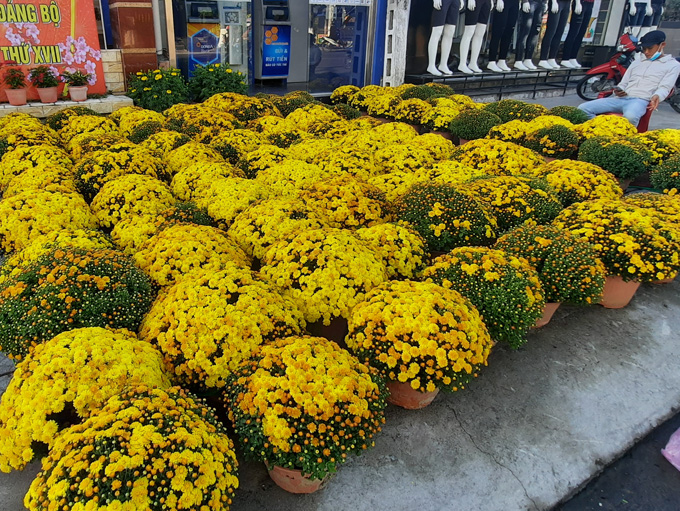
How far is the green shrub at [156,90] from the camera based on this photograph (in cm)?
762

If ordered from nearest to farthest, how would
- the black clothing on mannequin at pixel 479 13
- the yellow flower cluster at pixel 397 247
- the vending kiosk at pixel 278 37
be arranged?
the yellow flower cluster at pixel 397 247, the vending kiosk at pixel 278 37, the black clothing on mannequin at pixel 479 13

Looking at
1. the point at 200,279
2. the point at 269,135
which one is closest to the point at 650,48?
the point at 269,135

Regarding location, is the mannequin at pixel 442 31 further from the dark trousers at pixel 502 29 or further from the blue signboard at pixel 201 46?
the blue signboard at pixel 201 46

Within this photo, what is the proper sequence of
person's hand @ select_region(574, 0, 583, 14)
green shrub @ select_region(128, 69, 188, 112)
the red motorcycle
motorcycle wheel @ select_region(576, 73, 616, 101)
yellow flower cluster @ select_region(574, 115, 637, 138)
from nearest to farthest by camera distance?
yellow flower cluster @ select_region(574, 115, 637, 138) → green shrub @ select_region(128, 69, 188, 112) → the red motorcycle → motorcycle wheel @ select_region(576, 73, 616, 101) → person's hand @ select_region(574, 0, 583, 14)

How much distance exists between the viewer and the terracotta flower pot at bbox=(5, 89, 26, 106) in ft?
22.1

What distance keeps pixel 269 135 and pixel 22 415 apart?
14.3 feet

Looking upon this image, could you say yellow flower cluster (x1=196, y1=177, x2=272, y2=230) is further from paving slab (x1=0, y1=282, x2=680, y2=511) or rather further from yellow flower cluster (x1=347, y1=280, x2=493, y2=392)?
paving slab (x1=0, y1=282, x2=680, y2=511)

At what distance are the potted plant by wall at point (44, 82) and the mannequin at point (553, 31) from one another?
12182mm

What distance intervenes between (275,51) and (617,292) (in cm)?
907

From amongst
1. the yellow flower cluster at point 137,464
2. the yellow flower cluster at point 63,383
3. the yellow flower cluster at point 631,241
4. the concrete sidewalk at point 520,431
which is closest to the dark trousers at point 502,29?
the yellow flower cluster at point 631,241

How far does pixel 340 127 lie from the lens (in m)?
6.07

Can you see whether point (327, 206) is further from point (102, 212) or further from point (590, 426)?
point (590, 426)

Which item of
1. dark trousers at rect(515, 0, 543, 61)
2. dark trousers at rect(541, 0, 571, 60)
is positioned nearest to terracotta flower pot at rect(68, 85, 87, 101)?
dark trousers at rect(515, 0, 543, 61)

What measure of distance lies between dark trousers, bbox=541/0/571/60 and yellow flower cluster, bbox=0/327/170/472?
572 inches
